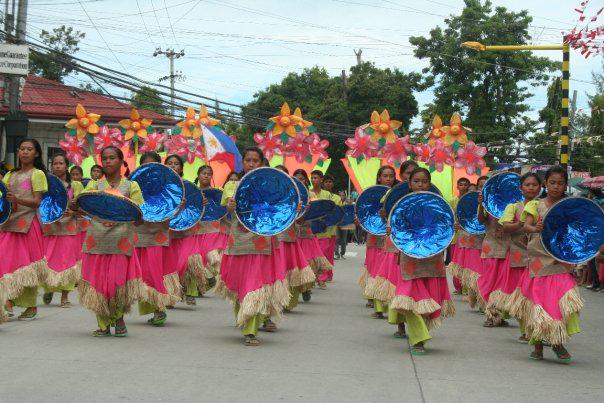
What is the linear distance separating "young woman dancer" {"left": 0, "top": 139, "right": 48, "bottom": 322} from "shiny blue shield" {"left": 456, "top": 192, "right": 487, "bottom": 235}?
19.2ft

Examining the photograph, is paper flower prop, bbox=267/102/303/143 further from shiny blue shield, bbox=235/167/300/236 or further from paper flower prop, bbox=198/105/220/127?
shiny blue shield, bbox=235/167/300/236

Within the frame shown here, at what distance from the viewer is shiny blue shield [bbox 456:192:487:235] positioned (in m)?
12.8

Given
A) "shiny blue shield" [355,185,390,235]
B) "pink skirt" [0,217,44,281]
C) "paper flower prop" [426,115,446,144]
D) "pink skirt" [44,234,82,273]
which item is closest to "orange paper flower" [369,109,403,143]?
"paper flower prop" [426,115,446,144]

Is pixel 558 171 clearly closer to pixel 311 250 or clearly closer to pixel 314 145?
pixel 311 250

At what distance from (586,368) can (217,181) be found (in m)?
14.2

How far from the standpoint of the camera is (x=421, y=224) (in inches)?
350

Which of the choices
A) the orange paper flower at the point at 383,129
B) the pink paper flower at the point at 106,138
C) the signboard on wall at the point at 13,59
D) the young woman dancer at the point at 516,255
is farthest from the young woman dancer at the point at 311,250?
the pink paper flower at the point at 106,138

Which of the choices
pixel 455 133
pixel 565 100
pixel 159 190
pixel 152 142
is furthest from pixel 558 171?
pixel 152 142

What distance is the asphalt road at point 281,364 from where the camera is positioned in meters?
6.50

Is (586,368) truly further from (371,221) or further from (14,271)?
(14,271)

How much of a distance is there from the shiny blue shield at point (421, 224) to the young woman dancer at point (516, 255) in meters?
0.57

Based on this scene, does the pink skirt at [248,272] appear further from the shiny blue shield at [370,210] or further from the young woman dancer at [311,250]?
the young woman dancer at [311,250]

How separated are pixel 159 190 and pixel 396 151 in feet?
32.6

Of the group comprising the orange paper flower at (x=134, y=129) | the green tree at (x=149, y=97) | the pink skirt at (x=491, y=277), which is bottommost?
the pink skirt at (x=491, y=277)
